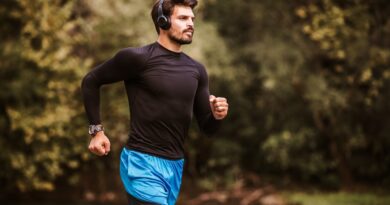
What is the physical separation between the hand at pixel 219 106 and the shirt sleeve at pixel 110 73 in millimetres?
520

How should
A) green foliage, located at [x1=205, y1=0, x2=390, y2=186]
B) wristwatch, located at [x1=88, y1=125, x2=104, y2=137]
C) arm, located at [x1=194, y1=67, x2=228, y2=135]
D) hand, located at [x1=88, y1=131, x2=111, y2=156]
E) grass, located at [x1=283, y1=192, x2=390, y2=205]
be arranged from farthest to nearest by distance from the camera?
grass, located at [x1=283, y1=192, x2=390, y2=205], green foliage, located at [x1=205, y1=0, x2=390, y2=186], arm, located at [x1=194, y1=67, x2=228, y2=135], wristwatch, located at [x1=88, y1=125, x2=104, y2=137], hand, located at [x1=88, y1=131, x2=111, y2=156]

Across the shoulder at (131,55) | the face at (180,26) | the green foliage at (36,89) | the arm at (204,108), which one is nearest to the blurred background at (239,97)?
the green foliage at (36,89)

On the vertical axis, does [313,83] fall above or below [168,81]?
above

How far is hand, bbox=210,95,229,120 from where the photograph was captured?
3.61 m

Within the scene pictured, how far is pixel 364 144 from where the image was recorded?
39.0 feet

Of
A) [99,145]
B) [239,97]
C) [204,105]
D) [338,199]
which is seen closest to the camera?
[99,145]

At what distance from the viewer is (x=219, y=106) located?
361cm

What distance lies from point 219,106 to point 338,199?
834 centimetres

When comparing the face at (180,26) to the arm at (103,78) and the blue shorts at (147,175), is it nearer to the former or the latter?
the arm at (103,78)

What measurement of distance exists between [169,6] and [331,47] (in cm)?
769

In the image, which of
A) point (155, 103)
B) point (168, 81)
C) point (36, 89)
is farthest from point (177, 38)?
point (36, 89)

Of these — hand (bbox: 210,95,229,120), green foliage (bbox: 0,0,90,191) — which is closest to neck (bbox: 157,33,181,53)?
hand (bbox: 210,95,229,120)

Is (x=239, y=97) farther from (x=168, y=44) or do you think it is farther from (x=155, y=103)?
(x=155, y=103)

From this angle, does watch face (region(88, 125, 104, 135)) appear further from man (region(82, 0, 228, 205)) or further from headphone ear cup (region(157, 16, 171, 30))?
headphone ear cup (region(157, 16, 171, 30))
